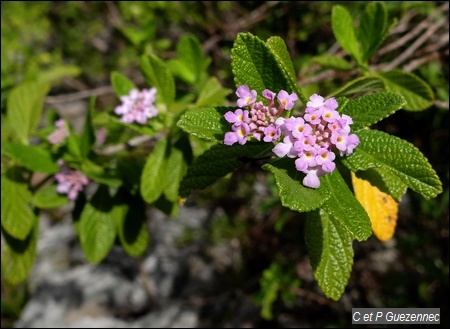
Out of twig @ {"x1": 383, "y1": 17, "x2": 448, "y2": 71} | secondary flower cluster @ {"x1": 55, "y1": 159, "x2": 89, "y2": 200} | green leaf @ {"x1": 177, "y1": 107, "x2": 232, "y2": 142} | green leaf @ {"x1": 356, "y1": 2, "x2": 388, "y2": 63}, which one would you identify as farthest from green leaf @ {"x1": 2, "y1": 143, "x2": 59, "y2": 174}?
twig @ {"x1": 383, "y1": 17, "x2": 448, "y2": 71}

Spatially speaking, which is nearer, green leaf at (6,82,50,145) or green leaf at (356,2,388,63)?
green leaf at (356,2,388,63)

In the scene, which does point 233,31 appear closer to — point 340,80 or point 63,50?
point 340,80

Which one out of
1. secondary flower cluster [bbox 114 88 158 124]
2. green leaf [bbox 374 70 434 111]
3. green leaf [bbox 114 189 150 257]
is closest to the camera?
green leaf [bbox 374 70 434 111]

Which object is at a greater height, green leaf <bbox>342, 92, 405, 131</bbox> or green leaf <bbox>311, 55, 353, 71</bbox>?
green leaf <bbox>342, 92, 405, 131</bbox>

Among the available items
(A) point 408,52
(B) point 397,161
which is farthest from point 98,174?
(A) point 408,52

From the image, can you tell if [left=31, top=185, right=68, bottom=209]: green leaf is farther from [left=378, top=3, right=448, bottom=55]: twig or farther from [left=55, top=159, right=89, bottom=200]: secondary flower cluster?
[left=378, top=3, right=448, bottom=55]: twig

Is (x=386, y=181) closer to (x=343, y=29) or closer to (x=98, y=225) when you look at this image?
(x=343, y=29)

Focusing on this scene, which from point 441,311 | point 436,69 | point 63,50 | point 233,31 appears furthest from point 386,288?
point 63,50
